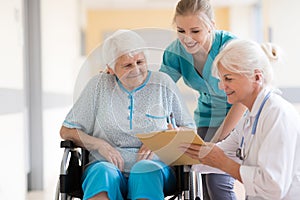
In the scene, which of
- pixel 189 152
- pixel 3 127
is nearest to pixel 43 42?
pixel 3 127

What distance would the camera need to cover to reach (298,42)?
584 centimetres

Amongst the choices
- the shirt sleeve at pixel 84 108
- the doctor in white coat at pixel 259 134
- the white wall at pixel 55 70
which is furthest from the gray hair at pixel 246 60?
the white wall at pixel 55 70

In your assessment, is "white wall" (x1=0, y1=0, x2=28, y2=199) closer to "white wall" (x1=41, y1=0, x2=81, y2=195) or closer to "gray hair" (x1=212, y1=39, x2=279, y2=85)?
"white wall" (x1=41, y1=0, x2=81, y2=195)

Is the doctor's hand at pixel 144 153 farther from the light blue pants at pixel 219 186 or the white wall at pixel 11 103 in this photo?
the white wall at pixel 11 103

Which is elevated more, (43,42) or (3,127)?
(43,42)

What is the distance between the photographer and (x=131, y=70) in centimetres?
200

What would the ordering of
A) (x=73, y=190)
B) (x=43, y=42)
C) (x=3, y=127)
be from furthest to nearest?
1. (x=43, y=42)
2. (x=3, y=127)
3. (x=73, y=190)

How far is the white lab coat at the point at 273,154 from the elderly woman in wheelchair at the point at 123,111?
0.32 meters

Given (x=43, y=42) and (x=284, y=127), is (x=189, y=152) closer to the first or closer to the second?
(x=284, y=127)

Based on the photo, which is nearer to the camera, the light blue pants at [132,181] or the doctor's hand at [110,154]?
the light blue pants at [132,181]

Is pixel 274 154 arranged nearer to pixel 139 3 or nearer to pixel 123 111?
pixel 123 111

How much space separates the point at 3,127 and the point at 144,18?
6.97 metres

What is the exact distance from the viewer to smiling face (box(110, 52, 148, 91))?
1966mm

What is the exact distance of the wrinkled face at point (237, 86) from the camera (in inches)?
71.2
